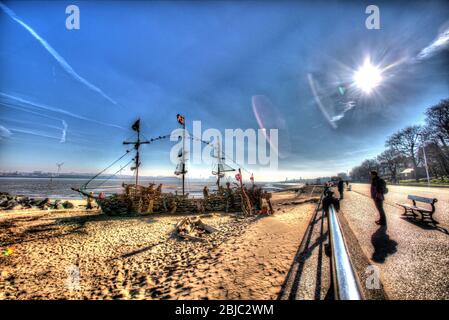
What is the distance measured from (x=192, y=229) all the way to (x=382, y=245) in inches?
327

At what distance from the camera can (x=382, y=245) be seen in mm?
4914

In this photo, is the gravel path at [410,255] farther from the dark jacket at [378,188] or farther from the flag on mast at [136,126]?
the flag on mast at [136,126]

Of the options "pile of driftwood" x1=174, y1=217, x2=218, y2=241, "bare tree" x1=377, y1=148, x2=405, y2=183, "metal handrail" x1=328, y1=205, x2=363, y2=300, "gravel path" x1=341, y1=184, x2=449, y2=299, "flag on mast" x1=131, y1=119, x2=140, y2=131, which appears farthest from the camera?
"bare tree" x1=377, y1=148, x2=405, y2=183

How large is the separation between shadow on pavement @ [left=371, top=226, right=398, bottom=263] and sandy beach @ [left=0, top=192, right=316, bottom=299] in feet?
7.01

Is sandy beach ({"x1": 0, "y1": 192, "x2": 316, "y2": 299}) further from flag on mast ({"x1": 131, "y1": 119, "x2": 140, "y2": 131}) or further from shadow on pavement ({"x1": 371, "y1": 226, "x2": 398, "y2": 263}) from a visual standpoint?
flag on mast ({"x1": 131, "y1": 119, "x2": 140, "y2": 131})

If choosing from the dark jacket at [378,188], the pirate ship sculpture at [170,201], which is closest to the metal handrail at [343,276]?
the dark jacket at [378,188]

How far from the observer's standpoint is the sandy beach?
13.8 ft

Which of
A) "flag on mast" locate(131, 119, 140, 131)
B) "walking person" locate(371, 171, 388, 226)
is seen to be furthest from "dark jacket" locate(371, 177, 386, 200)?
"flag on mast" locate(131, 119, 140, 131)

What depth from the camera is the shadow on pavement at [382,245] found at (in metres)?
4.24

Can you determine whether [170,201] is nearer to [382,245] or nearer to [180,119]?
[180,119]

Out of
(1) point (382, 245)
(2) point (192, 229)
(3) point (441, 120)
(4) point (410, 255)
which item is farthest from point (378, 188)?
(3) point (441, 120)

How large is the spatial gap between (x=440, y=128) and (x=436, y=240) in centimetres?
3956

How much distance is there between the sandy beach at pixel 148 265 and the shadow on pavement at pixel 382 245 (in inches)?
84.2
